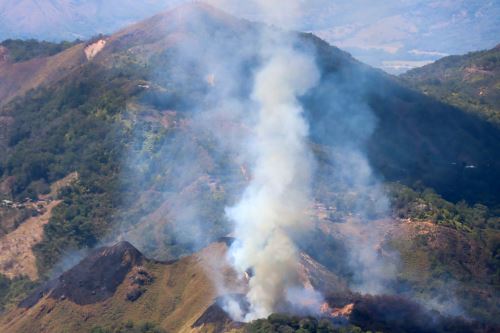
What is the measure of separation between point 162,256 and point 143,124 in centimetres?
2570

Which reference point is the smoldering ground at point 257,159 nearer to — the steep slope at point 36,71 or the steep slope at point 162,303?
the steep slope at point 162,303

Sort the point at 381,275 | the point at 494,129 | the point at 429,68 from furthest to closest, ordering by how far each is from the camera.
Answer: the point at 429,68, the point at 494,129, the point at 381,275

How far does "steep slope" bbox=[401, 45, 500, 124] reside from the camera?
120 metres

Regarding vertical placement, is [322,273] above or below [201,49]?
below

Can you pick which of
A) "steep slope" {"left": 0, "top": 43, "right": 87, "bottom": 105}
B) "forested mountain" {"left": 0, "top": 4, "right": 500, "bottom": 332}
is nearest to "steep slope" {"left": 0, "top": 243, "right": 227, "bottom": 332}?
"forested mountain" {"left": 0, "top": 4, "right": 500, "bottom": 332}

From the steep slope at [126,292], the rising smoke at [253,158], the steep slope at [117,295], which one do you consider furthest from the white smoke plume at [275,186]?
the steep slope at [117,295]

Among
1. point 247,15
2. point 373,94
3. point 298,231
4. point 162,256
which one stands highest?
point 247,15

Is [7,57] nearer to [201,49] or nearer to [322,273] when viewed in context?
[201,49]

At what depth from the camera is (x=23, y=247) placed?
270ft

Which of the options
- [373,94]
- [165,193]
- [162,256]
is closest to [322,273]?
[162,256]

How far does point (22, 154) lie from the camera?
103 meters

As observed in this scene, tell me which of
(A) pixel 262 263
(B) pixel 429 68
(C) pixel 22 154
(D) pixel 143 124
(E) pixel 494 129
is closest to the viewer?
(A) pixel 262 263

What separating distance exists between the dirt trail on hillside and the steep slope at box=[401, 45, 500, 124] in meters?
67.3

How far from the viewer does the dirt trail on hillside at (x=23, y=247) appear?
78875 millimetres
